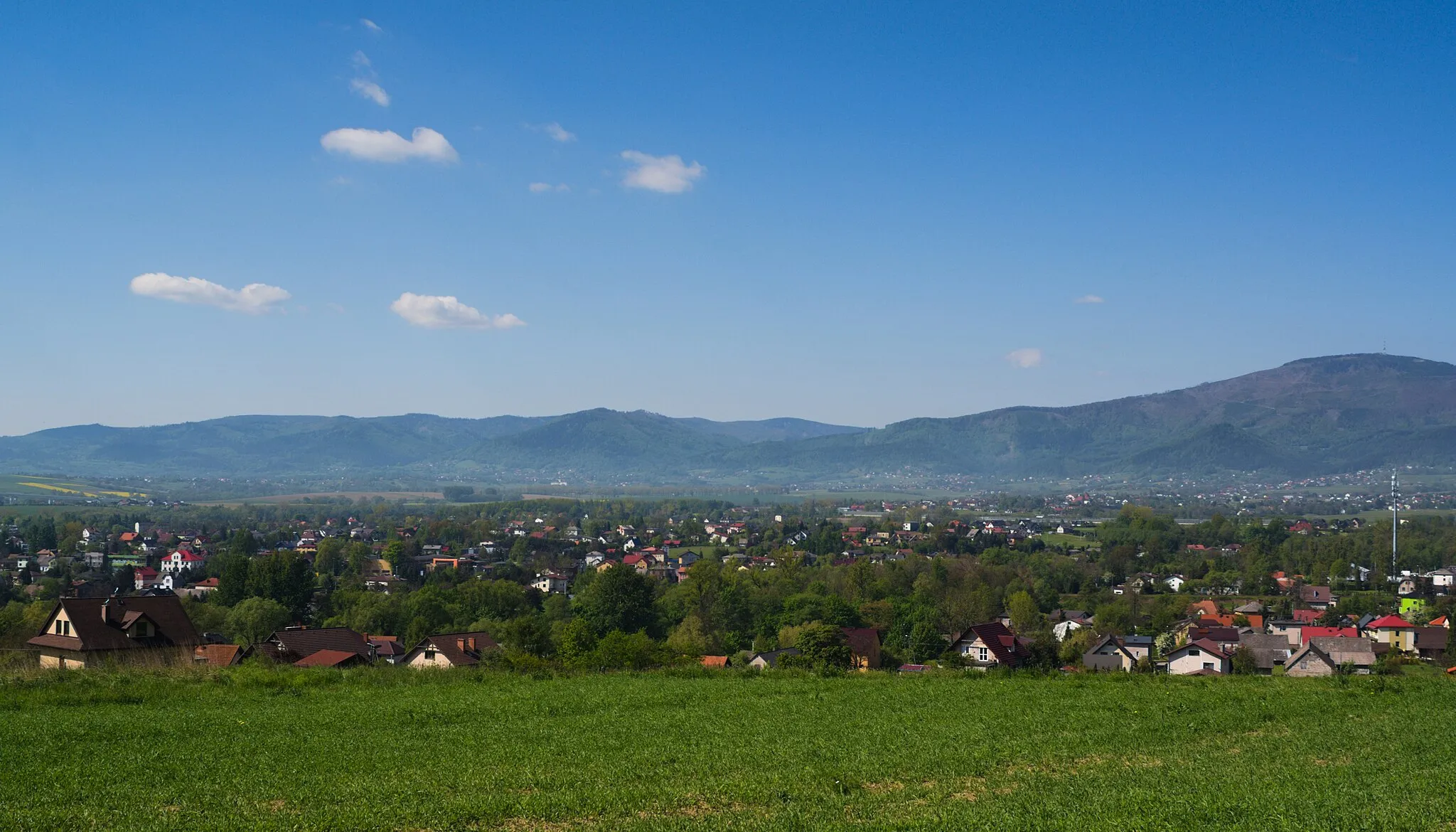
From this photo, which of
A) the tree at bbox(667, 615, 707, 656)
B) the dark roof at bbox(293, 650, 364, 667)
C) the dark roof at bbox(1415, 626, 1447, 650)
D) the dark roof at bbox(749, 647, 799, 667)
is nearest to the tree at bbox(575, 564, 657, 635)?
the tree at bbox(667, 615, 707, 656)

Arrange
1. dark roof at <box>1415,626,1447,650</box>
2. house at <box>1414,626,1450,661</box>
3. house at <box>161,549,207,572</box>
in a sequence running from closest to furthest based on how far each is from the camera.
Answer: house at <box>1414,626,1450,661</box>, dark roof at <box>1415,626,1447,650</box>, house at <box>161,549,207,572</box>

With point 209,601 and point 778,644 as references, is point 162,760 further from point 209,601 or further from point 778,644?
point 209,601

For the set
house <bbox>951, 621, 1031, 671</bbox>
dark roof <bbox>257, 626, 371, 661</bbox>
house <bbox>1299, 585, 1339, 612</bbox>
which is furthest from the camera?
house <bbox>1299, 585, 1339, 612</bbox>

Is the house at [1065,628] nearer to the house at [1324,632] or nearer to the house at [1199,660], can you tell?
the house at [1324,632]

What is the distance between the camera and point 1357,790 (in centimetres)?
1004

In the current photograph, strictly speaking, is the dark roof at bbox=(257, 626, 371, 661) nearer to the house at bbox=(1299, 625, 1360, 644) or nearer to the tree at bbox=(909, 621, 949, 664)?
the tree at bbox=(909, 621, 949, 664)

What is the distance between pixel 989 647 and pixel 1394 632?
795 inches

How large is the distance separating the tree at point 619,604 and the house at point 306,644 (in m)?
17.9

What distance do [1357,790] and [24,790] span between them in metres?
13.1

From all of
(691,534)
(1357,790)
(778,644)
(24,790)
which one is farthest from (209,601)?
(691,534)

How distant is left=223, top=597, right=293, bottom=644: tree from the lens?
43.9 meters

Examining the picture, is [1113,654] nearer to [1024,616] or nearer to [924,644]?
[924,644]

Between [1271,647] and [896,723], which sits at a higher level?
[896,723]

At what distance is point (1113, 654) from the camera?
42.0 meters
